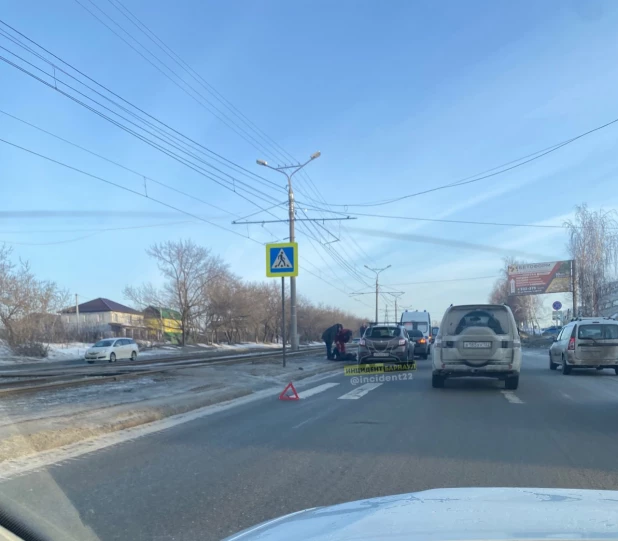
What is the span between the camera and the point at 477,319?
13.8 m

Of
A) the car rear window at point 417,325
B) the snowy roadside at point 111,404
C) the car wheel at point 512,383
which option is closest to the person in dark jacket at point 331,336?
the snowy roadside at point 111,404

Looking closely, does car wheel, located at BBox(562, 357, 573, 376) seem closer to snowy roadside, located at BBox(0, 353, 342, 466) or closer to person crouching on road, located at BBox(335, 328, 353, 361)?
snowy roadside, located at BBox(0, 353, 342, 466)

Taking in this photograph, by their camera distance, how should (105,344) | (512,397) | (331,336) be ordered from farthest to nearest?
(105,344) < (331,336) < (512,397)

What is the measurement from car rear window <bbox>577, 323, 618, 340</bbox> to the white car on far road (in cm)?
2298

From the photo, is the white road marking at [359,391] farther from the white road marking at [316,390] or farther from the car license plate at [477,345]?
the car license plate at [477,345]

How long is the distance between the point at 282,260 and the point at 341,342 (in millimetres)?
8404

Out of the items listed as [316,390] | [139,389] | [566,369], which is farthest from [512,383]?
[139,389]

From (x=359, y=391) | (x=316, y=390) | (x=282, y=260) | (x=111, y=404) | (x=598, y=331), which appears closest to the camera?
(x=111, y=404)

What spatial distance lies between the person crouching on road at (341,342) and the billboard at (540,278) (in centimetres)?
2809

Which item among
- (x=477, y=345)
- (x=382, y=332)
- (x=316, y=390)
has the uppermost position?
(x=382, y=332)

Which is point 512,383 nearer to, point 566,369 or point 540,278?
point 566,369

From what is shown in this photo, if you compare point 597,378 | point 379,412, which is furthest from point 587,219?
point 379,412

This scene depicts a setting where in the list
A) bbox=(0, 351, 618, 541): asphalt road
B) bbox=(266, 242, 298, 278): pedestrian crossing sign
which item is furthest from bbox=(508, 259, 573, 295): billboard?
bbox=(0, 351, 618, 541): asphalt road

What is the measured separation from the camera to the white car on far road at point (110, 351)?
3048 centimetres
